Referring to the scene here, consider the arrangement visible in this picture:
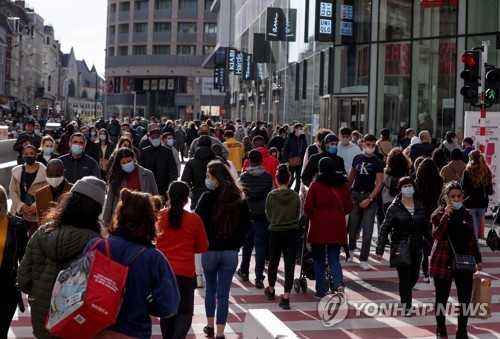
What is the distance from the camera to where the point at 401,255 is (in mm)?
9117

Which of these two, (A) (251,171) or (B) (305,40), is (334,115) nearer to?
(B) (305,40)

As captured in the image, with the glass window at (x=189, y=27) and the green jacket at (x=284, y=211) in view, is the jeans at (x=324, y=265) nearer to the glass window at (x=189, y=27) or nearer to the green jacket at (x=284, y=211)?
the green jacket at (x=284, y=211)

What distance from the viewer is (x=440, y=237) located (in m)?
8.20

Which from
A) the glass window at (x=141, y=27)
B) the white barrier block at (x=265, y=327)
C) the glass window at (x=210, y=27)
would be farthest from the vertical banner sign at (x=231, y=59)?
the white barrier block at (x=265, y=327)

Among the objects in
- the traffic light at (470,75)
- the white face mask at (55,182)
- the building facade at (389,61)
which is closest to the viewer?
the white face mask at (55,182)

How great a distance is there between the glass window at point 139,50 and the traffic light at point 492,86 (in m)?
94.7

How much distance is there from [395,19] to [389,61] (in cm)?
142

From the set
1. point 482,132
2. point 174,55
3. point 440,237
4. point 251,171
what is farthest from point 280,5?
point 174,55

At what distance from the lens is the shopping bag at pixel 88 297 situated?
445cm

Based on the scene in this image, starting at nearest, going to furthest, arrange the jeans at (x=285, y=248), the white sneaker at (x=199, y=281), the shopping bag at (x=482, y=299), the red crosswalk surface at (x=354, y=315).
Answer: the shopping bag at (x=482, y=299)
the red crosswalk surface at (x=354, y=315)
the jeans at (x=285, y=248)
the white sneaker at (x=199, y=281)

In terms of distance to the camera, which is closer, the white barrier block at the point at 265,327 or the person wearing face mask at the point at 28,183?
the white barrier block at the point at 265,327

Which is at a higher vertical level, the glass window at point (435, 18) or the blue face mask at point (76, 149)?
the glass window at point (435, 18)

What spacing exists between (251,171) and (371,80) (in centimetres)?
1979

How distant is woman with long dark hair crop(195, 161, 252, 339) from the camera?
8.03 m
